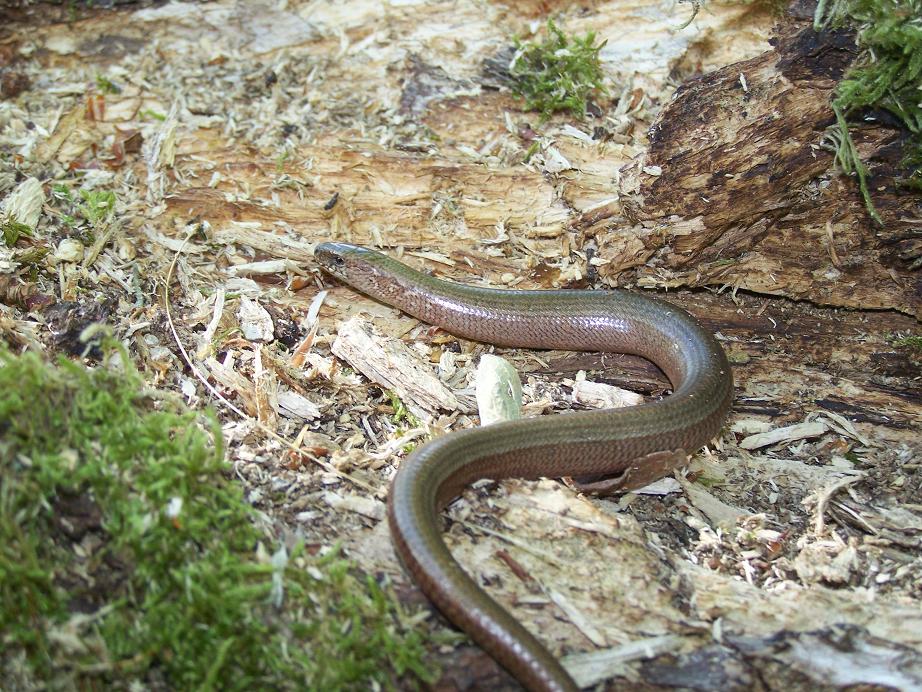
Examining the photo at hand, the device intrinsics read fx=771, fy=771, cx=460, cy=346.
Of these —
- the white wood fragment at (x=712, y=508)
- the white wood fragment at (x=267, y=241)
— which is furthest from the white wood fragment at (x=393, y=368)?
the white wood fragment at (x=712, y=508)

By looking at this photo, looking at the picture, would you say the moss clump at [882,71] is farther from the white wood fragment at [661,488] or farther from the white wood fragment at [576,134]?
the white wood fragment at [661,488]

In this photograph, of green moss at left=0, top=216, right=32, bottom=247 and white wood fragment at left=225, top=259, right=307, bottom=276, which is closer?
green moss at left=0, top=216, right=32, bottom=247

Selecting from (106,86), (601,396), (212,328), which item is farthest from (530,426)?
(106,86)

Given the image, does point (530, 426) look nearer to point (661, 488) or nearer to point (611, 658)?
point (661, 488)

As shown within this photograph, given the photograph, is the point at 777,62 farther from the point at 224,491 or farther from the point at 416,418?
the point at 224,491

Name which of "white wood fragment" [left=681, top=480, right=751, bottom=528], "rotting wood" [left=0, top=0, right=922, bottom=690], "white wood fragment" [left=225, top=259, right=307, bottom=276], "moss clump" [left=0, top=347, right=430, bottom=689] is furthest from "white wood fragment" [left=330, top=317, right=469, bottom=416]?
"moss clump" [left=0, top=347, right=430, bottom=689]

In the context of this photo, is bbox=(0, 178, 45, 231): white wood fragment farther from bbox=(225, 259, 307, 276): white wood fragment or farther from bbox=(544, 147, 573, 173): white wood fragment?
bbox=(544, 147, 573, 173): white wood fragment
